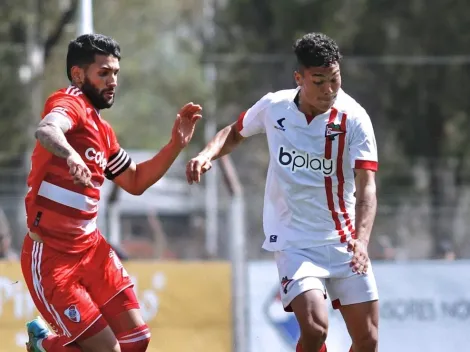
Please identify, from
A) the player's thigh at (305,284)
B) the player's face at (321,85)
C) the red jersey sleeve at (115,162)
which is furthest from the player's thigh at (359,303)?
the red jersey sleeve at (115,162)

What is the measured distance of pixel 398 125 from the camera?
92.4 feet

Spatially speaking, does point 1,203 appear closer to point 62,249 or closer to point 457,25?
point 62,249

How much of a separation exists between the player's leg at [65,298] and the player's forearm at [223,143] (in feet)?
3.62

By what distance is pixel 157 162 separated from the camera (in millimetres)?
7023

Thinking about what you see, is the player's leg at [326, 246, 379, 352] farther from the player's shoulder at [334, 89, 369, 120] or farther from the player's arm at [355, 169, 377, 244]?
the player's shoulder at [334, 89, 369, 120]

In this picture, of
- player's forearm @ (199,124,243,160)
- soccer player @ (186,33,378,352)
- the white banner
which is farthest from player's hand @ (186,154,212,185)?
the white banner

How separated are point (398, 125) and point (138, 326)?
22.1m

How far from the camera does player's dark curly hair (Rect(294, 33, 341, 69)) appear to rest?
6.65m

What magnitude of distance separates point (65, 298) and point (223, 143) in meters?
1.46

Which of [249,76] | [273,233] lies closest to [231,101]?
[249,76]

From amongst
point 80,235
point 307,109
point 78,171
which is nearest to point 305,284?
point 307,109

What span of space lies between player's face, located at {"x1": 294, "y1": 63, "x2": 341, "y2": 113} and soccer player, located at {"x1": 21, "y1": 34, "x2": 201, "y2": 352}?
3.80 ft

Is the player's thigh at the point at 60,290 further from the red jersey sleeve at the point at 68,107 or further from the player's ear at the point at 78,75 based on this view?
the player's ear at the point at 78,75

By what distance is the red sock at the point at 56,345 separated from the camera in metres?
6.62
